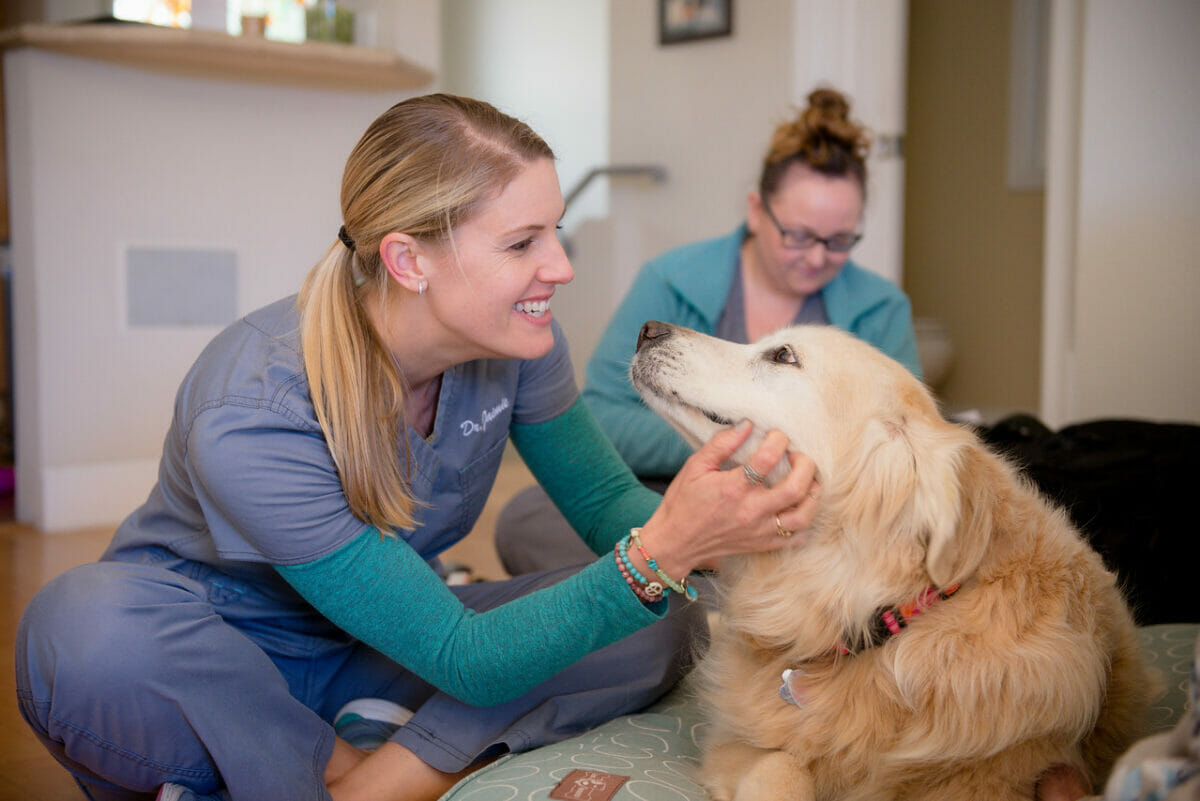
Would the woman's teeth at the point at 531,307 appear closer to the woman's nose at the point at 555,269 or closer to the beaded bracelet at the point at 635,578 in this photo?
the woman's nose at the point at 555,269

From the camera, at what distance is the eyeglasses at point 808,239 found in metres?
2.07

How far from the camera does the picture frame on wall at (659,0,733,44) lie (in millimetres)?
3760

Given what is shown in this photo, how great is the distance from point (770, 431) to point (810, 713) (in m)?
0.33

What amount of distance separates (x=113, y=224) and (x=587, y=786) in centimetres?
286

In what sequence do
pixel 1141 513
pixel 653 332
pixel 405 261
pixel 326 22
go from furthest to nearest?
pixel 326 22 → pixel 1141 513 → pixel 653 332 → pixel 405 261

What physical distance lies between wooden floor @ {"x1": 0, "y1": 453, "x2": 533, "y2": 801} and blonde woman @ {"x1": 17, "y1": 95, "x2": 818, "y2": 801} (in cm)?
27

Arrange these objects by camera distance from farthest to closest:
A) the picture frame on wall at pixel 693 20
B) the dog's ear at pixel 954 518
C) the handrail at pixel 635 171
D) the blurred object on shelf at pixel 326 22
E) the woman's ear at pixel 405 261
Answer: the handrail at pixel 635 171, the picture frame on wall at pixel 693 20, the blurred object on shelf at pixel 326 22, the woman's ear at pixel 405 261, the dog's ear at pixel 954 518

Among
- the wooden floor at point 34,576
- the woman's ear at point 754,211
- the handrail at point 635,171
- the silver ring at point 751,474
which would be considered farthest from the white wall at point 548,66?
the silver ring at point 751,474

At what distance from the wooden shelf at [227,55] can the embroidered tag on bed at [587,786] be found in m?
2.73

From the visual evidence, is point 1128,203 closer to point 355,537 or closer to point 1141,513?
point 1141,513

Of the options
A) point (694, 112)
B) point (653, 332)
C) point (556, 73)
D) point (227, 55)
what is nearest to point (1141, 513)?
A: point (653, 332)

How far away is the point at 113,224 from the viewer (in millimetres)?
3359

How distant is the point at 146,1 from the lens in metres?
3.55

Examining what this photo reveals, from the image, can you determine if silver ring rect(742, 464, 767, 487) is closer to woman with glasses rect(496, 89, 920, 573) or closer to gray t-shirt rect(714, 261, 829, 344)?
woman with glasses rect(496, 89, 920, 573)
